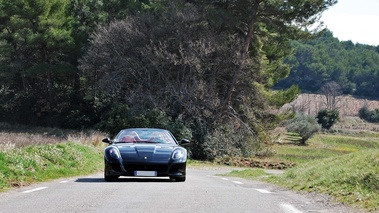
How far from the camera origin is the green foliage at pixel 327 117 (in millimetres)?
104125

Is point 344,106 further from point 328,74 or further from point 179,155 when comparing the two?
point 179,155

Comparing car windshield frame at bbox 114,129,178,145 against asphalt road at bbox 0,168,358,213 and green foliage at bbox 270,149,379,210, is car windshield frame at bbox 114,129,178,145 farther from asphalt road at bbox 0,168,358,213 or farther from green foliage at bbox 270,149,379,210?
asphalt road at bbox 0,168,358,213

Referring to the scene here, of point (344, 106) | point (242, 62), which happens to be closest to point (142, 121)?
point (242, 62)

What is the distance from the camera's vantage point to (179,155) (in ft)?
57.7

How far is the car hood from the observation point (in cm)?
1711

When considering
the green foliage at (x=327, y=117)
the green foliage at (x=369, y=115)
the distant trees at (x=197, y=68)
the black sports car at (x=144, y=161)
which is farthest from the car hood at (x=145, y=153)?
the green foliage at (x=369, y=115)

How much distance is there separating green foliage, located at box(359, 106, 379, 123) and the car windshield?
118387 mm

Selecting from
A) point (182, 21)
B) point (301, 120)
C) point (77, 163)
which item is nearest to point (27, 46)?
point (182, 21)

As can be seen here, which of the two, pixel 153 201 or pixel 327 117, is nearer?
pixel 153 201

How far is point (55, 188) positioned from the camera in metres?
14.9

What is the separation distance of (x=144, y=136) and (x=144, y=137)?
0.17 feet

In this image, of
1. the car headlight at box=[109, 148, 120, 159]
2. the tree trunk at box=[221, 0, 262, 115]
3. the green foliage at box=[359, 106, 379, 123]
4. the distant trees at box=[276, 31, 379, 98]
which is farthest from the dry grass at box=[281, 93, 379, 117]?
the car headlight at box=[109, 148, 120, 159]

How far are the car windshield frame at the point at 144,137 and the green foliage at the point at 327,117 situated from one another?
87.2 metres

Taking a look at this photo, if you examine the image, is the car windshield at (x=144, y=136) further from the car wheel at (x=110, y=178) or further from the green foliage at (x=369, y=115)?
the green foliage at (x=369, y=115)
